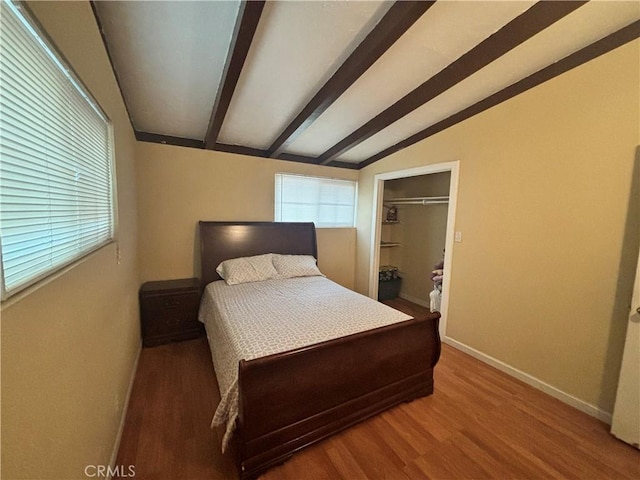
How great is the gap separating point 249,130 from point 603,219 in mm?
3189

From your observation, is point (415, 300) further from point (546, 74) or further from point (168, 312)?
point (168, 312)

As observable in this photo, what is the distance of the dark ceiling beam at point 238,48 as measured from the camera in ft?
Result: 4.33

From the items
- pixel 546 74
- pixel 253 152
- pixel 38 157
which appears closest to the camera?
pixel 38 157

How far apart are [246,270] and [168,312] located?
0.90 meters

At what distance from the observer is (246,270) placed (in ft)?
9.87

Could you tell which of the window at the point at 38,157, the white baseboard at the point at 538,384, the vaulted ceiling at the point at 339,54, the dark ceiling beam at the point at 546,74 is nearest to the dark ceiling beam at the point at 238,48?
the vaulted ceiling at the point at 339,54

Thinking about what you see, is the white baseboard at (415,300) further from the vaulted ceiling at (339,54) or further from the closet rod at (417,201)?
the vaulted ceiling at (339,54)

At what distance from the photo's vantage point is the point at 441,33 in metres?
1.64

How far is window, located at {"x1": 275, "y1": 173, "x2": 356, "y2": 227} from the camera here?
3695mm

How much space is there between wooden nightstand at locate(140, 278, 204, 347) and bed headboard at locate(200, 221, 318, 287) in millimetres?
318

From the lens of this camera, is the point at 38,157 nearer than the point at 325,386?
Yes

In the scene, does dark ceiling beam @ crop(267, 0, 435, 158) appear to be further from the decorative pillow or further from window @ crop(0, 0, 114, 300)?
the decorative pillow

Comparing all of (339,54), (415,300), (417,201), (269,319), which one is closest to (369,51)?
(339,54)

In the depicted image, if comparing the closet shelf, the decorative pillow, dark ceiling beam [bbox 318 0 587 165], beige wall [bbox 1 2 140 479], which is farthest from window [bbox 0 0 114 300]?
the closet shelf
